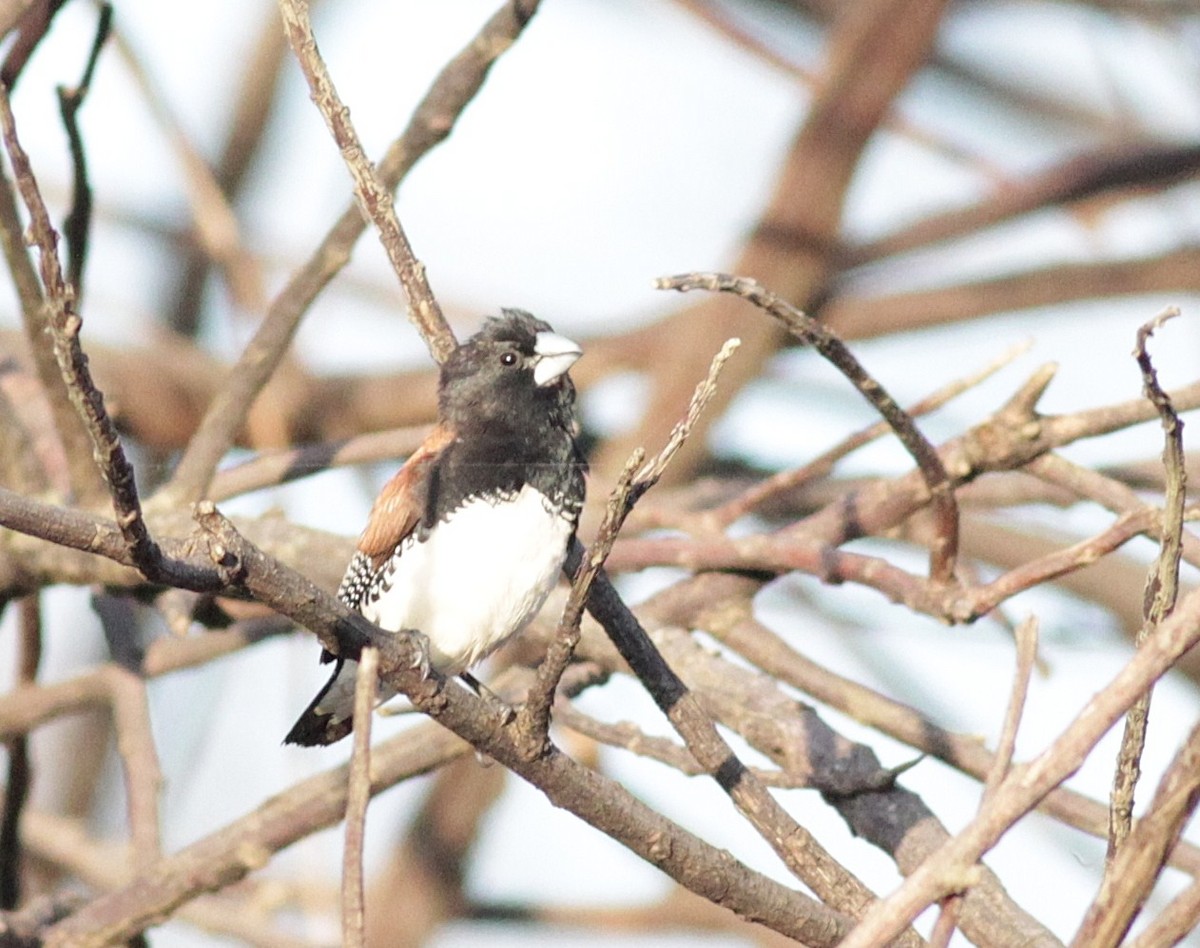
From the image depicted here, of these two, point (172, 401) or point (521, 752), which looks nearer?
point (521, 752)

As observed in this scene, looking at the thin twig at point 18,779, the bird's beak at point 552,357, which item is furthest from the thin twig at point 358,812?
the thin twig at point 18,779

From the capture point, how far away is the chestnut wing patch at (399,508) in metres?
2.82

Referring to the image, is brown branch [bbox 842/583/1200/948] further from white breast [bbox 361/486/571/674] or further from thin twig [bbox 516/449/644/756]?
white breast [bbox 361/486/571/674]

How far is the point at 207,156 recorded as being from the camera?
7137 millimetres

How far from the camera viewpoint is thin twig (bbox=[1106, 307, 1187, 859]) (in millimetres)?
1826

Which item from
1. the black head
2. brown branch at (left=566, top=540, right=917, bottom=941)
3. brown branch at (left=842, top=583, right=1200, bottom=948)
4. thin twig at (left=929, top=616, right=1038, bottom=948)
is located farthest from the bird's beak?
brown branch at (left=842, top=583, right=1200, bottom=948)

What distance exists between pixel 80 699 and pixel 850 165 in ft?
8.36

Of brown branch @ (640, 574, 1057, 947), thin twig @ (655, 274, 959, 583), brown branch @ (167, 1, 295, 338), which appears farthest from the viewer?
brown branch @ (167, 1, 295, 338)

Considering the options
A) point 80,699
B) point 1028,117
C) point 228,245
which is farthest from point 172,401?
point 1028,117

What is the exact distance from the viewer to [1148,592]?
77.4 inches

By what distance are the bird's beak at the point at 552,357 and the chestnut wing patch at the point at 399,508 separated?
208 mm

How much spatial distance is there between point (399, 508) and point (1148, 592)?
1360mm

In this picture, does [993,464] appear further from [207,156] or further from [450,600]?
[207,156]

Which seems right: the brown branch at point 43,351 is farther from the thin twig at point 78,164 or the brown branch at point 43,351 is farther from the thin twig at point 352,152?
the thin twig at point 352,152
